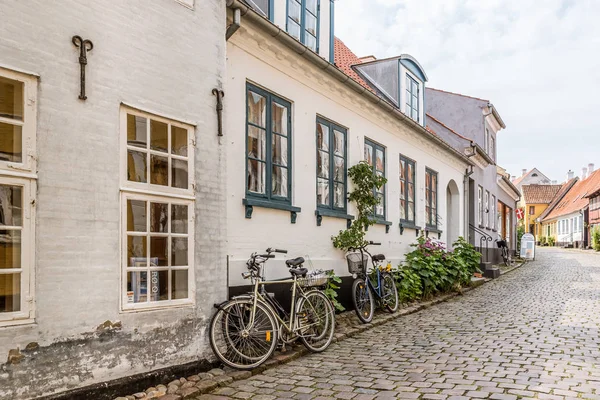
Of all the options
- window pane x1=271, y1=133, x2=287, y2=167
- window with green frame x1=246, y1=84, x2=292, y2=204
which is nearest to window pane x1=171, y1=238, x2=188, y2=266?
window with green frame x1=246, y1=84, x2=292, y2=204

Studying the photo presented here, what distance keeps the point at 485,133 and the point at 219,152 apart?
20.3 meters

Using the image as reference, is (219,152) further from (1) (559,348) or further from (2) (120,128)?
(1) (559,348)

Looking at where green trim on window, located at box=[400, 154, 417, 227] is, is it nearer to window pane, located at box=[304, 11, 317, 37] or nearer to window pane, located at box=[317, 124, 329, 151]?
window pane, located at box=[317, 124, 329, 151]

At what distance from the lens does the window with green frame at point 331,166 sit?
358 inches

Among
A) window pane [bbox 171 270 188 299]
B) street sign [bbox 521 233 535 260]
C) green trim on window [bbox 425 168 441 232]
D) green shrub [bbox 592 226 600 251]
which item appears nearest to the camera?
window pane [bbox 171 270 188 299]

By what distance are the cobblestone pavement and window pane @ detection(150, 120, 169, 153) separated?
2.36 meters

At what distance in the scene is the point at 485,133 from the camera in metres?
24.1

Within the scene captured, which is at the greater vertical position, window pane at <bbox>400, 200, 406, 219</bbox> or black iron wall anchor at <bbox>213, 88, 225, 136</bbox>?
black iron wall anchor at <bbox>213, 88, 225, 136</bbox>

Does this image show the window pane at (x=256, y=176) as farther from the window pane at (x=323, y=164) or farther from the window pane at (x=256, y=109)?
the window pane at (x=323, y=164)

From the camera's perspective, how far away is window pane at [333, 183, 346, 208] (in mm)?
9562

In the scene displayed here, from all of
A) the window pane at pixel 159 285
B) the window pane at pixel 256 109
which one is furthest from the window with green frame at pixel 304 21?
the window pane at pixel 159 285

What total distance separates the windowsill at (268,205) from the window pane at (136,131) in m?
1.93

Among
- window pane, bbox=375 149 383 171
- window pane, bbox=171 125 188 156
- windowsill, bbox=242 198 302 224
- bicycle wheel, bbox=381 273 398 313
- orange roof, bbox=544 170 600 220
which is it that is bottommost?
bicycle wheel, bbox=381 273 398 313

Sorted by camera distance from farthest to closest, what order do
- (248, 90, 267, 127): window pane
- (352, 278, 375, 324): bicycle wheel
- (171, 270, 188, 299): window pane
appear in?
1. (352, 278, 375, 324): bicycle wheel
2. (248, 90, 267, 127): window pane
3. (171, 270, 188, 299): window pane
